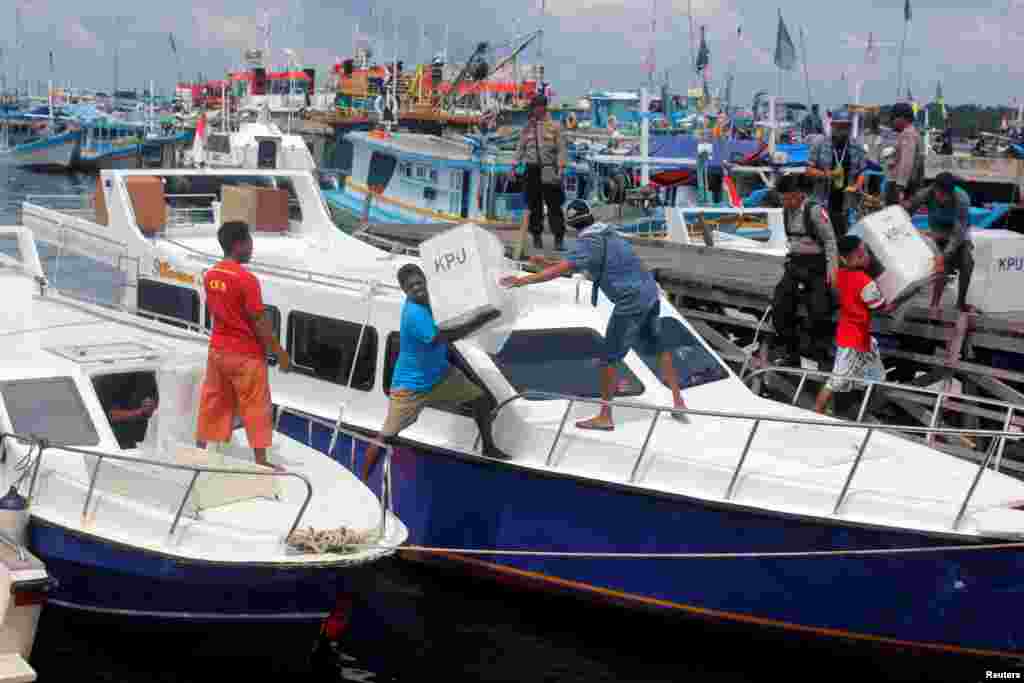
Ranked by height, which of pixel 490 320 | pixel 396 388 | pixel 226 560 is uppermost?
pixel 490 320

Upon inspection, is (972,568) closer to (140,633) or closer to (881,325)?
(881,325)

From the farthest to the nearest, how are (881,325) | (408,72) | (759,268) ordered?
(408,72) < (759,268) < (881,325)

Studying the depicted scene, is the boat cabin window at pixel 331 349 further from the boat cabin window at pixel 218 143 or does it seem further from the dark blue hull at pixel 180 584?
the boat cabin window at pixel 218 143

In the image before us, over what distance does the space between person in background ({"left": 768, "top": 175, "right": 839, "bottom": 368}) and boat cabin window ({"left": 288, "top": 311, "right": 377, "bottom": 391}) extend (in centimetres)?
383

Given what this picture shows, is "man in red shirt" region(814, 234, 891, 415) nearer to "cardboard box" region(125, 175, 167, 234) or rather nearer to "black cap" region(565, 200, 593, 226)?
"black cap" region(565, 200, 593, 226)

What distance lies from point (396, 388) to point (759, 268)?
258 inches

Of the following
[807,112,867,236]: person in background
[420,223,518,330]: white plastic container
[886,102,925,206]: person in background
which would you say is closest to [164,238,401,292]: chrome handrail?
[420,223,518,330]: white plastic container

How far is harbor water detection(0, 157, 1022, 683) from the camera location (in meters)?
8.17

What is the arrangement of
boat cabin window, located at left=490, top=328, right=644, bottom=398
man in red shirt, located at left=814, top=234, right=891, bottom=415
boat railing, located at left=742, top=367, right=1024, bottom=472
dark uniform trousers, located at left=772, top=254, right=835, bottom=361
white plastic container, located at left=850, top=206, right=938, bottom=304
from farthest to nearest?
1. dark uniform trousers, located at left=772, top=254, right=835, bottom=361
2. white plastic container, located at left=850, top=206, right=938, bottom=304
3. man in red shirt, located at left=814, top=234, right=891, bottom=415
4. boat cabin window, located at left=490, top=328, right=644, bottom=398
5. boat railing, located at left=742, top=367, right=1024, bottom=472

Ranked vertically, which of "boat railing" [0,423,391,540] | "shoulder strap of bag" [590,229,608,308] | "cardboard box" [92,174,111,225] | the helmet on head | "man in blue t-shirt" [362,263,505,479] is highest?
the helmet on head

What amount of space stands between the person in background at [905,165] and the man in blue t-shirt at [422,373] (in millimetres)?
5880

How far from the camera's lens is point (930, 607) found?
7.83m

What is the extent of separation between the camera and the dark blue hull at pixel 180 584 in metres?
7.40

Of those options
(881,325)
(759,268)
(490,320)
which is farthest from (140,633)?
(759,268)
